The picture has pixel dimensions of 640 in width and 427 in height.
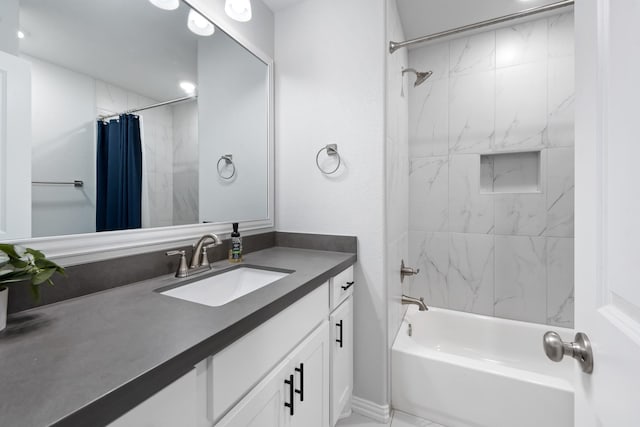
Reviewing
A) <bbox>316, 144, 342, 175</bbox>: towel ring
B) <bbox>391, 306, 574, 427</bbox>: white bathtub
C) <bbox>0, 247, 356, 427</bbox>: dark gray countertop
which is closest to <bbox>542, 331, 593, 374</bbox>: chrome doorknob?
<bbox>0, 247, 356, 427</bbox>: dark gray countertop

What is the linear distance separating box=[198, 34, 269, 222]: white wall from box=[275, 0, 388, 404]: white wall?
0.55ft

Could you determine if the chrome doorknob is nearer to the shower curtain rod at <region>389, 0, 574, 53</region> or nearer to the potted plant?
the potted plant

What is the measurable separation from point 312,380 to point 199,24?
5.58 feet

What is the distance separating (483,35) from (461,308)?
2.17m

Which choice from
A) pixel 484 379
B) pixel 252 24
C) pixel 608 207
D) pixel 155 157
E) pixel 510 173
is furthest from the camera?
pixel 510 173

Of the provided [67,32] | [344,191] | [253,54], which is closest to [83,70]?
[67,32]

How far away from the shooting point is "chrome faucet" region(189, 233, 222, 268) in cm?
118

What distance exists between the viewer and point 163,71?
118cm

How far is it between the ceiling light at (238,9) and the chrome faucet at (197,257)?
117cm

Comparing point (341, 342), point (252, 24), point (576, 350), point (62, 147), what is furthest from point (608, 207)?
point (252, 24)

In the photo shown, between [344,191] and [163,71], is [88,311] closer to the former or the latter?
[163,71]

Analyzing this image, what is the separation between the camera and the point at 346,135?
1.56 metres

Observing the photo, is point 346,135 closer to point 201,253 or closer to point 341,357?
point 201,253

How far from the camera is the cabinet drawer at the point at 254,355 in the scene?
63cm
